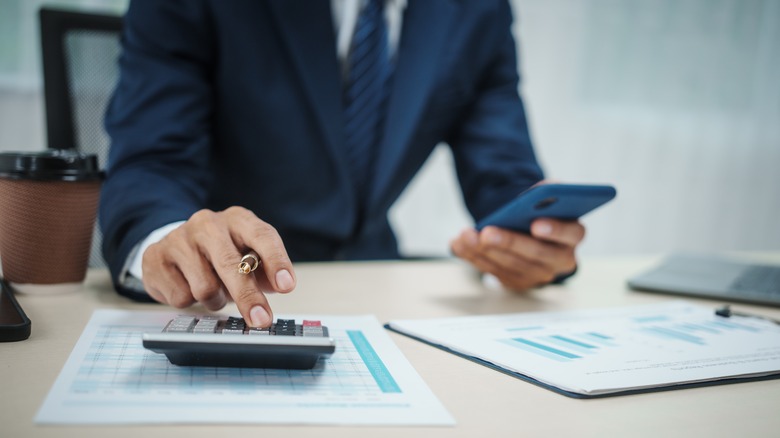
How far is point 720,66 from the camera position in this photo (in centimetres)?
236

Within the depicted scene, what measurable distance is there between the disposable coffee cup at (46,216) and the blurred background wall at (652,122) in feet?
4.80

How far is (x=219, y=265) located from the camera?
0.46 metres

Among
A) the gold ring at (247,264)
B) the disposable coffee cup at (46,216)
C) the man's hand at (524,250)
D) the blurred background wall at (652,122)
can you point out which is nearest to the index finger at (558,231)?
the man's hand at (524,250)

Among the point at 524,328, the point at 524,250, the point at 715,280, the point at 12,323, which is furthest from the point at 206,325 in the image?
the point at 715,280

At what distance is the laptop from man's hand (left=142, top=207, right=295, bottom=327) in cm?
52

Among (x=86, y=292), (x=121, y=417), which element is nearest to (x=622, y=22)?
(x=86, y=292)

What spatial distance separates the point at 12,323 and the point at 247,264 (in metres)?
0.17

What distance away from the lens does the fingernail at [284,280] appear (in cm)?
45

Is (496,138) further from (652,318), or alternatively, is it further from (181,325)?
(181,325)

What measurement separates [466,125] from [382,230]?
0.23 m

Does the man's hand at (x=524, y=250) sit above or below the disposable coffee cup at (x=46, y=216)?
below

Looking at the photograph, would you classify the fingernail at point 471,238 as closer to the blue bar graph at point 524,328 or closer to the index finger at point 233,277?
the blue bar graph at point 524,328

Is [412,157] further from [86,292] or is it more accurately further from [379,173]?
[86,292]

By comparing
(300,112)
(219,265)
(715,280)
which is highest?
(300,112)
